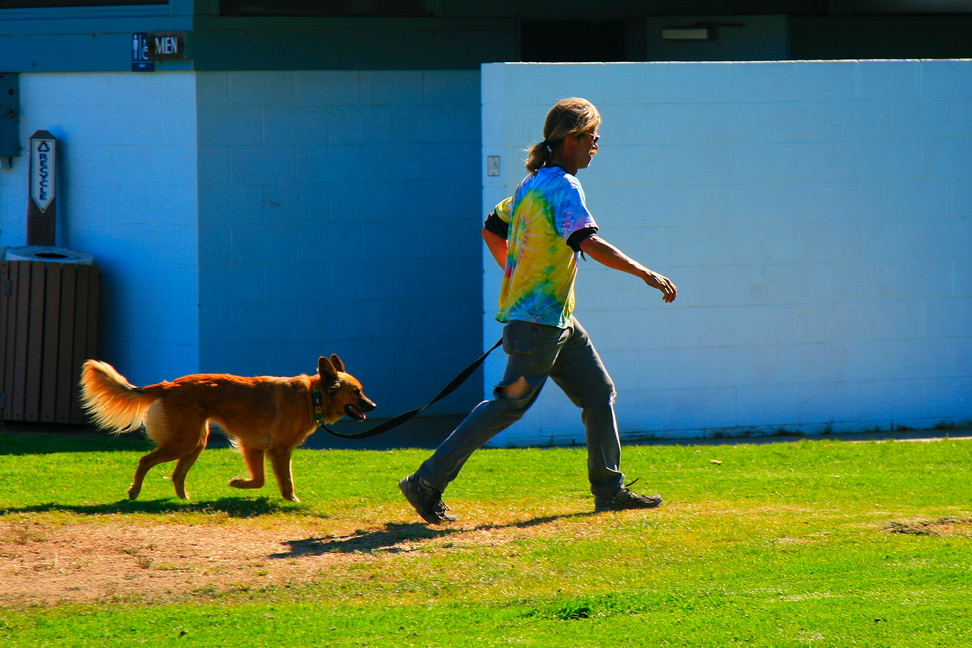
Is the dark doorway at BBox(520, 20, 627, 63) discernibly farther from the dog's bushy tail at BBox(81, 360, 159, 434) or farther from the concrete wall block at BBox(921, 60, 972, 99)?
the dog's bushy tail at BBox(81, 360, 159, 434)

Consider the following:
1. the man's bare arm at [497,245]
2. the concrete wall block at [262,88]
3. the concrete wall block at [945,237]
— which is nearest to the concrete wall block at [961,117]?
the concrete wall block at [945,237]

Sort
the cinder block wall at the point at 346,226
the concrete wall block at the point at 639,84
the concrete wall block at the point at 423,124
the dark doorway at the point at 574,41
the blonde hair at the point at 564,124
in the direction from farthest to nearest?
the dark doorway at the point at 574,41 → the concrete wall block at the point at 423,124 → the cinder block wall at the point at 346,226 → the concrete wall block at the point at 639,84 → the blonde hair at the point at 564,124

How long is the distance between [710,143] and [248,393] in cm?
460

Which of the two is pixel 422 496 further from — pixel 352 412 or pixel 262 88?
pixel 262 88

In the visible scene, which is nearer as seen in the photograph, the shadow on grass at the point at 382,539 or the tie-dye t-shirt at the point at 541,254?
the shadow on grass at the point at 382,539

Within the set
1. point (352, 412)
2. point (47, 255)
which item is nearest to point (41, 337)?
point (47, 255)

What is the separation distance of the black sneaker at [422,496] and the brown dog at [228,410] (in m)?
1.05

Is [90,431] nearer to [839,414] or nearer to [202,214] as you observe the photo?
[202,214]

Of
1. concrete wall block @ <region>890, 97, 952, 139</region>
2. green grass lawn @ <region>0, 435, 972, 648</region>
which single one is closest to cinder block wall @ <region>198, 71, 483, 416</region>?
green grass lawn @ <region>0, 435, 972, 648</region>

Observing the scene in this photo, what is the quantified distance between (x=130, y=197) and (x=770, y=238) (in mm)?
5477

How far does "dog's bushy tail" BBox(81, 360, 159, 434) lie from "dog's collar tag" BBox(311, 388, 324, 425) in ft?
3.02

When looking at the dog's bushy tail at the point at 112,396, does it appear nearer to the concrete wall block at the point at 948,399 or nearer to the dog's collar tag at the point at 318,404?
the dog's collar tag at the point at 318,404

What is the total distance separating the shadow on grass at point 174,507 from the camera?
6625 millimetres

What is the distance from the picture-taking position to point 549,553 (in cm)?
571
